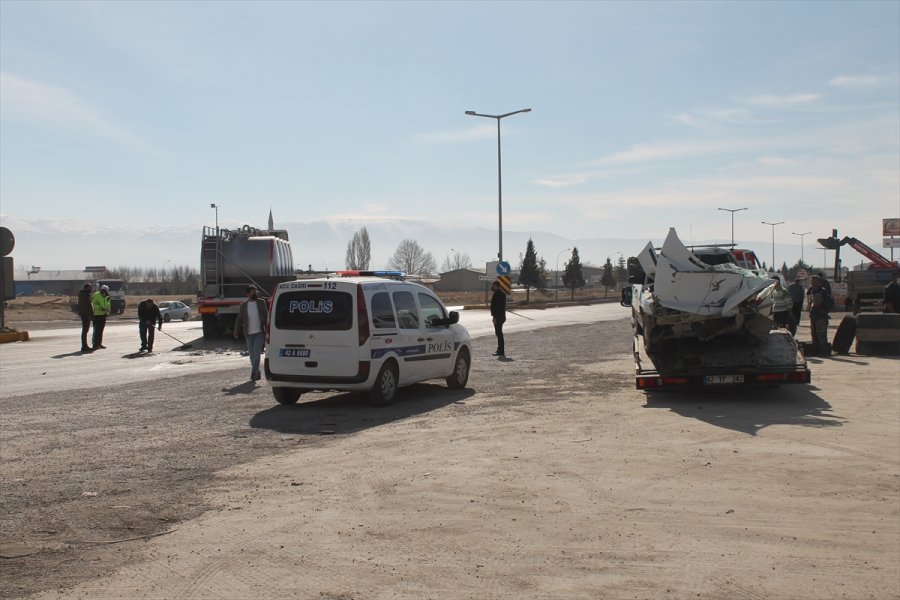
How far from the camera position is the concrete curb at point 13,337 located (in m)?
28.2

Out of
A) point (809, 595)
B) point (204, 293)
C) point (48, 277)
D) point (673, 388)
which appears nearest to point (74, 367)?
point (204, 293)

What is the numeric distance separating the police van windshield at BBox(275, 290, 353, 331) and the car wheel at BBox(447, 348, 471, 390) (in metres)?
2.85

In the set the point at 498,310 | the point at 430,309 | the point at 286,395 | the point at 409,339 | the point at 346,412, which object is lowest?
the point at 346,412

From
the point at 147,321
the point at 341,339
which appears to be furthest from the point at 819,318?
the point at 147,321

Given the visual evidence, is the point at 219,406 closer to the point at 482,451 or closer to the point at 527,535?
the point at 482,451

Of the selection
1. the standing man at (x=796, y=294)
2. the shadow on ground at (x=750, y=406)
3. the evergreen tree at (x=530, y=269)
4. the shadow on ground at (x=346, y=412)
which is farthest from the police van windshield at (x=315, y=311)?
the evergreen tree at (x=530, y=269)

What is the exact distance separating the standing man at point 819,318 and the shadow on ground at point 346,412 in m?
8.73

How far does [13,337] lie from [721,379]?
2421cm

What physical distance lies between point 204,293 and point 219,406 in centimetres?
1489

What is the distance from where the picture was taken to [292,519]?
6.50 meters

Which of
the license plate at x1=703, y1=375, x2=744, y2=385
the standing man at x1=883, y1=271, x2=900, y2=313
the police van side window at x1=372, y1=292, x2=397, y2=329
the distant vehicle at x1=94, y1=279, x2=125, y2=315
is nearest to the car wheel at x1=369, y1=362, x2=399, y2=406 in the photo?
the police van side window at x1=372, y1=292, x2=397, y2=329

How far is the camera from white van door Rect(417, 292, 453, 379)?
1377 cm

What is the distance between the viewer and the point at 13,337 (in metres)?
28.6

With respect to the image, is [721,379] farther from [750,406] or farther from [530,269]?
[530,269]
